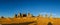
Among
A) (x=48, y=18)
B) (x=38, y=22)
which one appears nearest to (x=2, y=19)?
(x=38, y=22)

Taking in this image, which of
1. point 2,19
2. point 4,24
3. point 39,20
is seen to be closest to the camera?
point 4,24

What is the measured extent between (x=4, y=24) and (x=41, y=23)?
1930 mm

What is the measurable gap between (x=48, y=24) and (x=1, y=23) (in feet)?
7.14

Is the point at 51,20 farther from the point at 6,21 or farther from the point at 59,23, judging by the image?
the point at 6,21

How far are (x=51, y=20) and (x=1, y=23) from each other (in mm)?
2450

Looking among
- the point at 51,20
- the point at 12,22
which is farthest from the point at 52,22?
the point at 12,22

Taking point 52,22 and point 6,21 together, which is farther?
point 52,22

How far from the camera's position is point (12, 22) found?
285 inches

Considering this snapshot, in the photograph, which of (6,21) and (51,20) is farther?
(51,20)

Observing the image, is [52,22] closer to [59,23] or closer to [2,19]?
[59,23]

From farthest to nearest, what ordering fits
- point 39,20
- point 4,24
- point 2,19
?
1. point 39,20
2. point 2,19
3. point 4,24

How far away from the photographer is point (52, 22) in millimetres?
7980

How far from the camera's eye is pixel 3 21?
7.42 meters

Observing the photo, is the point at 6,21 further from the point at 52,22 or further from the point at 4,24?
the point at 52,22
